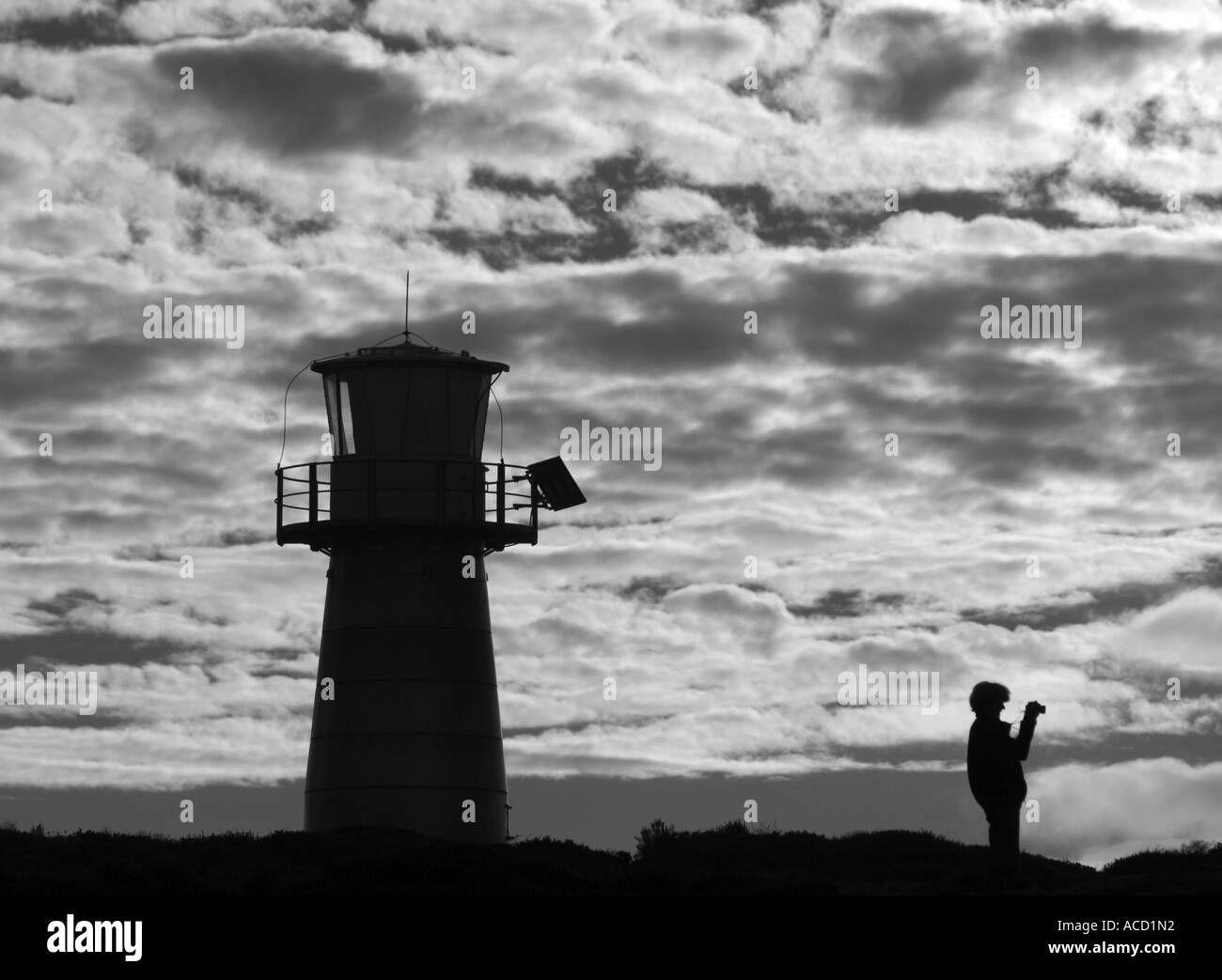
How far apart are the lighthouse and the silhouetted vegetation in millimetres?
2412

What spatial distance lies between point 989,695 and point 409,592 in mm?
23594

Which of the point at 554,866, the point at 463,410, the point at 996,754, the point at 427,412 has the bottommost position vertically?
→ the point at 554,866

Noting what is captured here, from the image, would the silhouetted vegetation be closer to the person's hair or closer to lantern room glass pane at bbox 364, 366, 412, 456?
the person's hair

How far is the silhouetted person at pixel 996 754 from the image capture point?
24438mm

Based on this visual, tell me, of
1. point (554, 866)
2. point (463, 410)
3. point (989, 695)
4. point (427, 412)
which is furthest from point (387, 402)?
point (989, 695)

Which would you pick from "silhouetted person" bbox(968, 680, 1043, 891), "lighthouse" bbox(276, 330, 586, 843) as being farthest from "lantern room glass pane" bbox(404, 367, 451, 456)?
"silhouetted person" bbox(968, 680, 1043, 891)

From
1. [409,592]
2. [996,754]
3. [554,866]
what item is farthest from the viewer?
[409,592]

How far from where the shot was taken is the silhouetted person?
80.2ft

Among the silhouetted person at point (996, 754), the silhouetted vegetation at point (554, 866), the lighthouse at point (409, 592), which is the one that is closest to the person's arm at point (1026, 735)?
the silhouetted person at point (996, 754)

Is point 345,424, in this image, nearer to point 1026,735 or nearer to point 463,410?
point 463,410

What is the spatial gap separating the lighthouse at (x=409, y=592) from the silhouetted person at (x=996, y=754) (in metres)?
22.6

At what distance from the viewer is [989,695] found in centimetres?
2450
